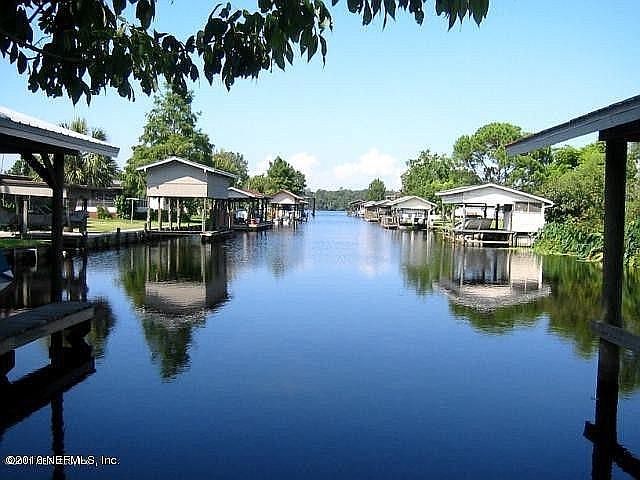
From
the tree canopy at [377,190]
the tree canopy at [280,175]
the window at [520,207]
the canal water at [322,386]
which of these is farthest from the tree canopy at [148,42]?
the tree canopy at [377,190]

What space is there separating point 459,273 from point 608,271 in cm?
1458

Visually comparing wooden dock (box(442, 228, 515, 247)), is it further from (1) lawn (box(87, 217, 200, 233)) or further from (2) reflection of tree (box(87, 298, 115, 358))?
(2) reflection of tree (box(87, 298, 115, 358))

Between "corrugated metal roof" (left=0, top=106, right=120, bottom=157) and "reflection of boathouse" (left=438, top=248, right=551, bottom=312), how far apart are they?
901 centimetres

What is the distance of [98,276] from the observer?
62.0 ft

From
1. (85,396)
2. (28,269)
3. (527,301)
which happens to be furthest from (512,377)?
(28,269)

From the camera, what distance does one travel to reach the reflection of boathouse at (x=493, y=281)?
1641 cm

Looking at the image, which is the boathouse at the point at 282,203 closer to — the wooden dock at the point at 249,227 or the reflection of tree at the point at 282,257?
the wooden dock at the point at 249,227

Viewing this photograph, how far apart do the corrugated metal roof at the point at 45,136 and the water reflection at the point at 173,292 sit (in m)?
3.16

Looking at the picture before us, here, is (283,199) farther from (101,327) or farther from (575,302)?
(101,327)

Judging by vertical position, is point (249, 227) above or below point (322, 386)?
above

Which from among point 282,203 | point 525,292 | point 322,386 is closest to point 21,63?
point 322,386

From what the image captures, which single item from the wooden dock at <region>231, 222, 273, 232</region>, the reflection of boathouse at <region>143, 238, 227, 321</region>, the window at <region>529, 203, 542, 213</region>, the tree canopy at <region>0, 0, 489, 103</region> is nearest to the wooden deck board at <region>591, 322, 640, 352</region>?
the tree canopy at <region>0, 0, 489, 103</region>

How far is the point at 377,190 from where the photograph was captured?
145375 millimetres

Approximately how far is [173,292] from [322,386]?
348 inches
